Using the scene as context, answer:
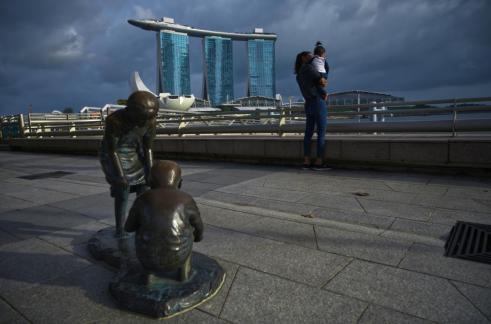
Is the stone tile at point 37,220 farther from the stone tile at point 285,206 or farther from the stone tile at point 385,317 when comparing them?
the stone tile at point 385,317

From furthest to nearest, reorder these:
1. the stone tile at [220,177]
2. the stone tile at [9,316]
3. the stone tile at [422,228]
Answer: the stone tile at [220,177] → the stone tile at [422,228] → the stone tile at [9,316]

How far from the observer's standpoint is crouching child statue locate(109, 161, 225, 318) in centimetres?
208

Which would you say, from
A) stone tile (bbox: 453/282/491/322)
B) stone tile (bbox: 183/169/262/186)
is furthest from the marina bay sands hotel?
stone tile (bbox: 453/282/491/322)

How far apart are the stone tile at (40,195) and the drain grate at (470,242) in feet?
16.8

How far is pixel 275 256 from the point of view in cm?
280

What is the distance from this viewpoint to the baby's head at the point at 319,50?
260 inches

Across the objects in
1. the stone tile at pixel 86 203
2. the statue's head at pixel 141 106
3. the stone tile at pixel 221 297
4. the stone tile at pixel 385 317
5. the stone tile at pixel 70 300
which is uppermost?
the statue's head at pixel 141 106

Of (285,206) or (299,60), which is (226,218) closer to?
(285,206)

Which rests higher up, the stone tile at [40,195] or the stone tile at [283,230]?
the stone tile at [283,230]

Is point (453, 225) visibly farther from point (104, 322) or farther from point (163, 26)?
point (163, 26)

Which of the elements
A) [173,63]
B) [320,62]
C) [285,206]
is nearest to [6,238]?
[285,206]

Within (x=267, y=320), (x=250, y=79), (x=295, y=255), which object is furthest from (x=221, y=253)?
(x=250, y=79)

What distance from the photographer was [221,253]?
115 inches

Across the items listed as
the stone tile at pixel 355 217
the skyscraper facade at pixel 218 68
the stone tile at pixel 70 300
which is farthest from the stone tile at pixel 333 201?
the skyscraper facade at pixel 218 68
